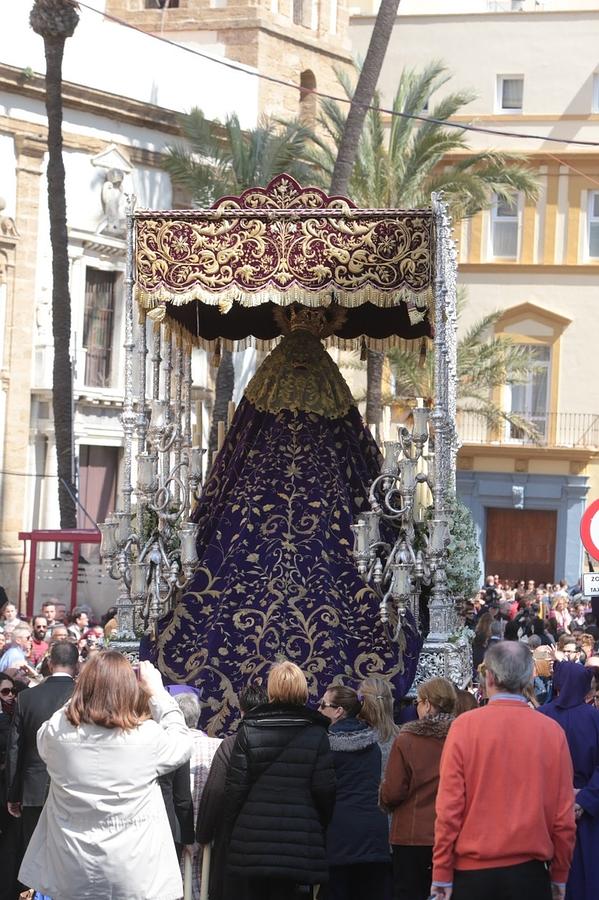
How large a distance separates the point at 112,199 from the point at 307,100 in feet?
23.2

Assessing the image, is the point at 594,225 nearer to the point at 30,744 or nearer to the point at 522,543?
the point at 522,543

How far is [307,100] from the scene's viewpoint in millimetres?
34531

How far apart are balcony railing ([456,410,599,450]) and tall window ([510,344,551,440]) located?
0.06ft

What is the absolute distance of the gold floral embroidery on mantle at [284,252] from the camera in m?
10.3

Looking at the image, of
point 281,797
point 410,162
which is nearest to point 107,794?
point 281,797

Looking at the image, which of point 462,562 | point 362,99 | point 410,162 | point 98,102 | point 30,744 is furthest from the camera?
point 98,102

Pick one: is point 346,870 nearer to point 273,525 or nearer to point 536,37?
point 273,525

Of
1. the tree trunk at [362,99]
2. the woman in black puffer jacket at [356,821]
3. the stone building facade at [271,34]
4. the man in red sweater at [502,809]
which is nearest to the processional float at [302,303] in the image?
the woman in black puffer jacket at [356,821]

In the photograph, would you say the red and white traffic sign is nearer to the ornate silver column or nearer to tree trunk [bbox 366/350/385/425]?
the ornate silver column

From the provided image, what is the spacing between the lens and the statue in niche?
94.5ft

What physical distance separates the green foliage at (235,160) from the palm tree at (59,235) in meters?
2.90

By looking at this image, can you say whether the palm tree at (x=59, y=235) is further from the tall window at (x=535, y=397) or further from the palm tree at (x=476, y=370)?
the tall window at (x=535, y=397)

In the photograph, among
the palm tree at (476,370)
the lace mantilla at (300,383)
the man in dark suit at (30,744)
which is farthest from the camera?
the palm tree at (476,370)

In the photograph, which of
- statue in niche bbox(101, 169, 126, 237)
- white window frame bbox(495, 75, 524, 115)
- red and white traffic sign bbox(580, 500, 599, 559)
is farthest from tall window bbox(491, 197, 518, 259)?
red and white traffic sign bbox(580, 500, 599, 559)
